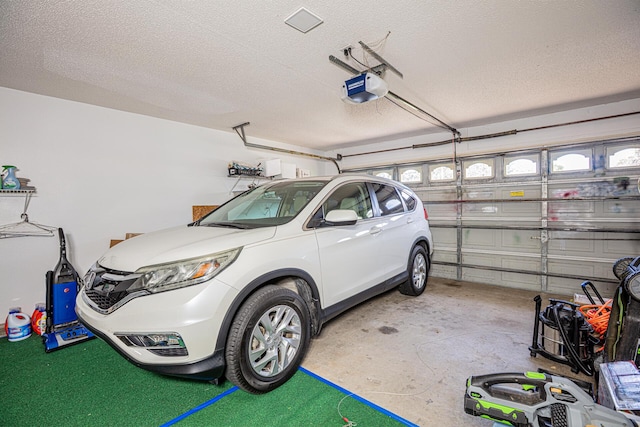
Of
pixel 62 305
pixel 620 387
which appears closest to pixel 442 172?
pixel 620 387

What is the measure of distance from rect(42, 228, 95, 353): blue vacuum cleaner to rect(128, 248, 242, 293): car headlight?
6.50 feet

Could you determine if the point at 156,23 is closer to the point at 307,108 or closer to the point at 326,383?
the point at 307,108

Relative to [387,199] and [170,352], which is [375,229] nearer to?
[387,199]

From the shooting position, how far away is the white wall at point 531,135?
4008 mm

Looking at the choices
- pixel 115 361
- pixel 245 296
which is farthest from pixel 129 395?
pixel 245 296

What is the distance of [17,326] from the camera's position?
299 centimetres

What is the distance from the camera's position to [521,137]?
4762 millimetres

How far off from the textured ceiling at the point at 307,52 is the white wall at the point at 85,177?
28 cm

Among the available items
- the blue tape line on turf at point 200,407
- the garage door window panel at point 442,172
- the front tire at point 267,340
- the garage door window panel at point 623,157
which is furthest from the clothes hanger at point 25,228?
A: the garage door window panel at point 623,157

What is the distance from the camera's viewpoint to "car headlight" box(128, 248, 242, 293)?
1.69m

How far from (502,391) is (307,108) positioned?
3731mm

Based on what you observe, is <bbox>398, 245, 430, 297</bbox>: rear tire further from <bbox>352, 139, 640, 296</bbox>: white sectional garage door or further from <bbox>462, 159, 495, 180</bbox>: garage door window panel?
<bbox>462, 159, 495, 180</bbox>: garage door window panel

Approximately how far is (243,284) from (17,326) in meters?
3.03

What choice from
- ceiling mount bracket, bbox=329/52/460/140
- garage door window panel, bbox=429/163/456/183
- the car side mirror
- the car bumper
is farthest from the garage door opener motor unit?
garage door window panel, bbox=429/163/456/183
